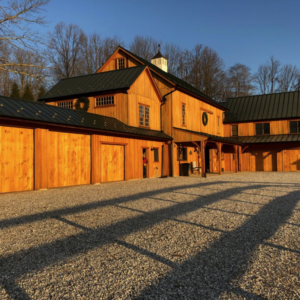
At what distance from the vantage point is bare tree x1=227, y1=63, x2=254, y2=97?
A: 4909 centimetres

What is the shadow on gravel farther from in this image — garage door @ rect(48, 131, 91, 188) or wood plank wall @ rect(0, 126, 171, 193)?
garage door @ rect(48, 131, 91, 188)

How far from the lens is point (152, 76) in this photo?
22.9m

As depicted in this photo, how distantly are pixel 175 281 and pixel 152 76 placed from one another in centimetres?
2055

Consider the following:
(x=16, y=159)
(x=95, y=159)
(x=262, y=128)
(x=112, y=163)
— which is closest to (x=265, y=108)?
(x=262, y=128)

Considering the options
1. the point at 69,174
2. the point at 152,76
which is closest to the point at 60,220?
the point at 69,174

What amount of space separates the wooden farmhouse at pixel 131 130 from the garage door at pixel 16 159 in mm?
39

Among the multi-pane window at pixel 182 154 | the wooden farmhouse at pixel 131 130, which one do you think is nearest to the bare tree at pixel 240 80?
the wooden farmhouse at pixel 131 130

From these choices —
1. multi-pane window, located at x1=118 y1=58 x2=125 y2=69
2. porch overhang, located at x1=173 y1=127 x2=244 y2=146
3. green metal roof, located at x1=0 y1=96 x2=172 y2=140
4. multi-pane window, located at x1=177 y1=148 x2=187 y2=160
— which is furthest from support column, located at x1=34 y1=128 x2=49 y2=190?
multi-pane window, located at x1=118 y1=58 x2=125 y2=69

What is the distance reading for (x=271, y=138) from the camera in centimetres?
2961

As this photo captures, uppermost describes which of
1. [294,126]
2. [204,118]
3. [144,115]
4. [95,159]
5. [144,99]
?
[144,99]

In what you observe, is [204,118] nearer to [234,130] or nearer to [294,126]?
[234,130]

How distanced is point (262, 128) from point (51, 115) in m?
24.0

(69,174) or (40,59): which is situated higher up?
(40,59)

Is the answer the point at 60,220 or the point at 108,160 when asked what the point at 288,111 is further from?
the point at 60,220
